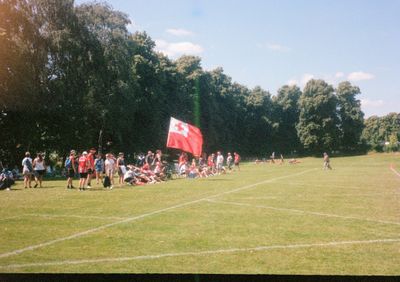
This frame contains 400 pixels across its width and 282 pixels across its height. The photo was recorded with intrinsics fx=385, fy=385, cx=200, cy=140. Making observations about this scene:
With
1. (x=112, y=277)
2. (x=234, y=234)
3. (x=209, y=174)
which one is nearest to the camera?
(x=112, y=277)

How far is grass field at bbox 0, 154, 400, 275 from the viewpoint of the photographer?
21.8 feet

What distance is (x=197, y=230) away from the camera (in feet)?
31.6

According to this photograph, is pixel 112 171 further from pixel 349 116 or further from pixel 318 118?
pixel 349 116

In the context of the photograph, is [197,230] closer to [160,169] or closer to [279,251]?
[279,251]

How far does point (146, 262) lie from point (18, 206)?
9529 mm

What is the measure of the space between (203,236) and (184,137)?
17.9 meters

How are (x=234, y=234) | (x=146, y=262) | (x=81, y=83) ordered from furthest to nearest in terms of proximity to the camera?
(x=81, y=83) → (x=234, y=234) → (x=146, y=262)

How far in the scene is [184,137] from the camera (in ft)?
87.5

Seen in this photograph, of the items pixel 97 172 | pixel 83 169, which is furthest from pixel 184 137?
pixel 83 169

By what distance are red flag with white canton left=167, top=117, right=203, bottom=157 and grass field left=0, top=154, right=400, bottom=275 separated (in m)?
10.6

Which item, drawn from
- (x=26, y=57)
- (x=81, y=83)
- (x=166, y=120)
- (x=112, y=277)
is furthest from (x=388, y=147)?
(x=112, y=277)

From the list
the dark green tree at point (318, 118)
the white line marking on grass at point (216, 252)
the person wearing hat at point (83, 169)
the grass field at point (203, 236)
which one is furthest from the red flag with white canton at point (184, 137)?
the dark green tree at point (318, 118)

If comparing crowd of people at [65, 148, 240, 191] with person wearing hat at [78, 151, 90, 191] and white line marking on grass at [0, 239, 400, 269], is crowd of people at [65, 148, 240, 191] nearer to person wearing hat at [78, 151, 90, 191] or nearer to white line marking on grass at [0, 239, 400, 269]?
person wearing hat at [78, 151, 90, 191]

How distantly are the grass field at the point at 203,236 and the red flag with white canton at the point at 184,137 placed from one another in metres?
10.6
